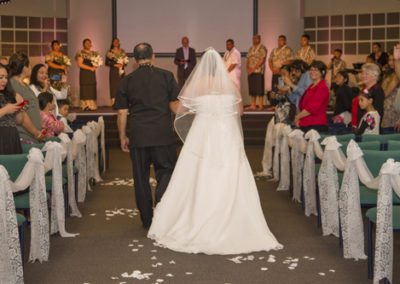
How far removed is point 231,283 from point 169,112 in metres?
2.38

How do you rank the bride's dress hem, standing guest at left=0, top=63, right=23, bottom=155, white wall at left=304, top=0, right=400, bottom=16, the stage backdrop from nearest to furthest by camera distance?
1. the bride's dress hem
2. standing guest at left=0, top=63, right=23, bottom=155
3. white wall at left=304, top=0, right=400, bottom=16
4. the stage backdrop

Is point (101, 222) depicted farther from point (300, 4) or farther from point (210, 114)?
point (300, 4)

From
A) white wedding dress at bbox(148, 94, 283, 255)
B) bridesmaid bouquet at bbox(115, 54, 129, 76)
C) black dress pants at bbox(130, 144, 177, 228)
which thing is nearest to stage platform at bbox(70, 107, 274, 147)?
bridesmaid bouquet at bbox(115, 54, 129, 76)

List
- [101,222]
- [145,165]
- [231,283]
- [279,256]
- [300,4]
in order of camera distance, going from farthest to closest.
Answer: [300,4], [101,222], [145,165], [279,256], [231,283]

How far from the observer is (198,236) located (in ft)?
21.5

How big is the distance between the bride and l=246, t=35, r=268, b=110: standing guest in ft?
36.4

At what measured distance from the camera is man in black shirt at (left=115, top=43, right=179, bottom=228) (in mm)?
7355

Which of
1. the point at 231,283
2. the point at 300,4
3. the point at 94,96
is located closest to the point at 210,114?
the point at 231,283

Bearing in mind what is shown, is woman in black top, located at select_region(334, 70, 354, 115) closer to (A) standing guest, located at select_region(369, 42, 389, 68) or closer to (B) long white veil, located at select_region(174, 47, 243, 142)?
(A) standing guest, located at select_region(369, 42, 389, 68)

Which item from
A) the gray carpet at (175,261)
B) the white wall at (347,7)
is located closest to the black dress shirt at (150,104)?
the gray carpet at (175,261)

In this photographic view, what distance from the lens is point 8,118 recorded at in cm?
683

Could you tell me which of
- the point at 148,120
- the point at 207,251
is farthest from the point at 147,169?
the point at 207,251

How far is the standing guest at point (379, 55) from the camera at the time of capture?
16.6 metres

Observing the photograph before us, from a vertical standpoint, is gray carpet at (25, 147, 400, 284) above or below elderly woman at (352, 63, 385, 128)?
below
